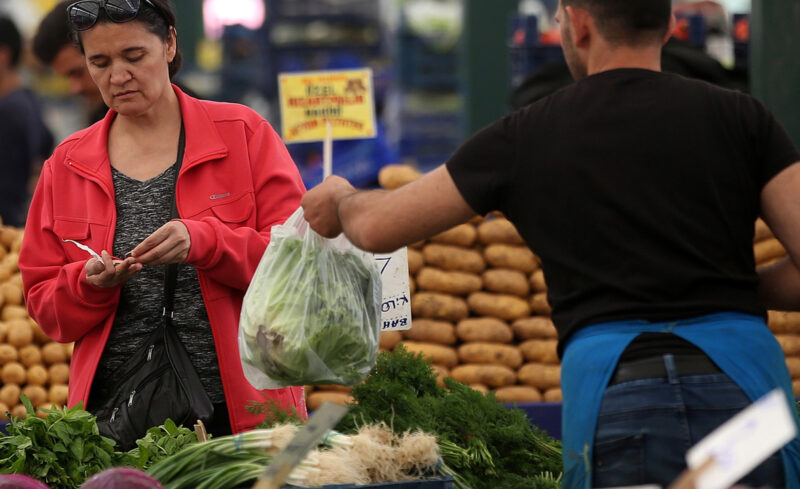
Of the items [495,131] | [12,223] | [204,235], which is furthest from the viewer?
[12,223]

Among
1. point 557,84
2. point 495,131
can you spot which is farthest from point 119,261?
point 557,84

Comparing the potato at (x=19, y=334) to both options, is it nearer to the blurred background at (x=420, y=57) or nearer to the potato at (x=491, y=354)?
the blurred background at (x=420, y=57)

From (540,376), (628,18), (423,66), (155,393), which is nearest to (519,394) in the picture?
(540,376)

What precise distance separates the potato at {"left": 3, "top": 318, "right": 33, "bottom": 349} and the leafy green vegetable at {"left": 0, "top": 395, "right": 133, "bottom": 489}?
2.66 m

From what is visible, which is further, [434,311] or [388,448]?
[434,311]

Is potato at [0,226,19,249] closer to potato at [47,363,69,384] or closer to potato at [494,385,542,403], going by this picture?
potato at [47,363,69,384]

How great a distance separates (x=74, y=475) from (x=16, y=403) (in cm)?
272

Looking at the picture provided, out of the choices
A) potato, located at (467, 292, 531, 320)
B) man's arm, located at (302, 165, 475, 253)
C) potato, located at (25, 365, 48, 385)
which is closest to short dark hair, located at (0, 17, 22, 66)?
potato, located at (25, 365, 48, 385)

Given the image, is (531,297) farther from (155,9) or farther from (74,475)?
(74,475)

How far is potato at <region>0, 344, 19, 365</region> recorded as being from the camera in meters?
5.23

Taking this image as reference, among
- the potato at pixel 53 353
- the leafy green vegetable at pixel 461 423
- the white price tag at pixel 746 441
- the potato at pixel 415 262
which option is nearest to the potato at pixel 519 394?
the potato at pixel 415 262

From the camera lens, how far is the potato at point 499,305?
5.32 meters

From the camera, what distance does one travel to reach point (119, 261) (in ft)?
9.70

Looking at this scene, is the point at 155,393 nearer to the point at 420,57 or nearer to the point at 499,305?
the point at 499,305
